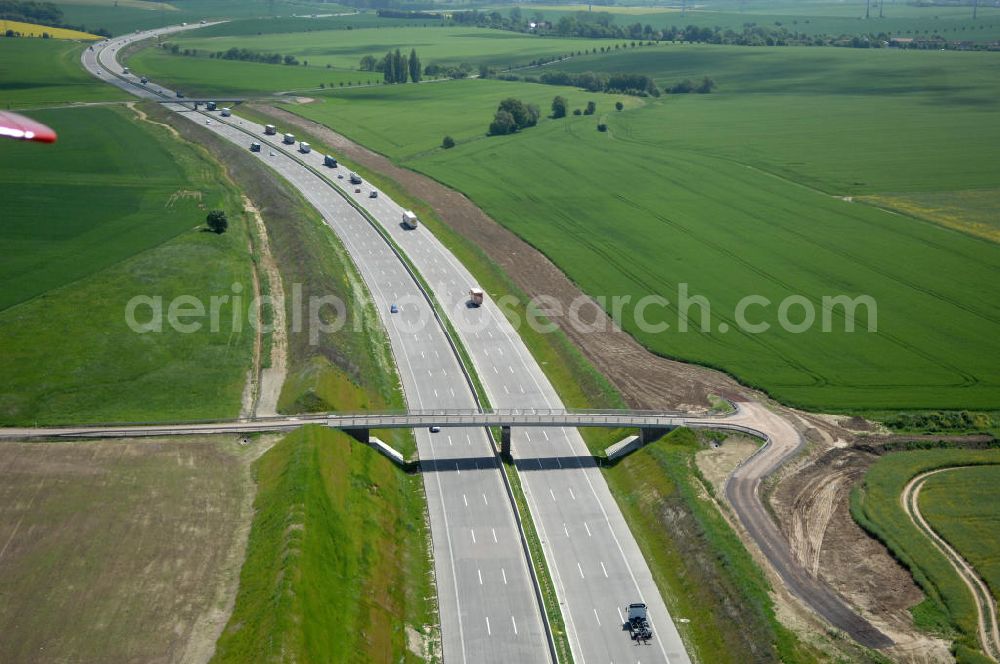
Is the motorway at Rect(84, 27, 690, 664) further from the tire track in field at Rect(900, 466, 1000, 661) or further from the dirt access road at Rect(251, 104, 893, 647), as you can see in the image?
the tire track in field at Rect(900, 466, 1000, 661)

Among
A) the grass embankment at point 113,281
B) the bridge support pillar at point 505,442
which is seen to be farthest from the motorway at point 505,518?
the grass embankment at point 113,281

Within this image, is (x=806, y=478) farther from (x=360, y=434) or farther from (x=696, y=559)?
(x=360, y=434)

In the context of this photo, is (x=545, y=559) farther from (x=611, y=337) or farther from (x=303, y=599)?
(x=611, y=337)

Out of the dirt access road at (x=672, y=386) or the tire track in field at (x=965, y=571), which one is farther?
the dirt access road at (x=672, y=386)

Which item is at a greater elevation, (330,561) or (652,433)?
(652,433)

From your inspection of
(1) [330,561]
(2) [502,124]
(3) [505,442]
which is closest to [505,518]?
(3) [505,442]

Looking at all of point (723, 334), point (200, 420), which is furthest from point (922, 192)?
point (200, 420)

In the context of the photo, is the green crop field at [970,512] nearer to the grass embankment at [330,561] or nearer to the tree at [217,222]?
the grass embankment at [330,561]
